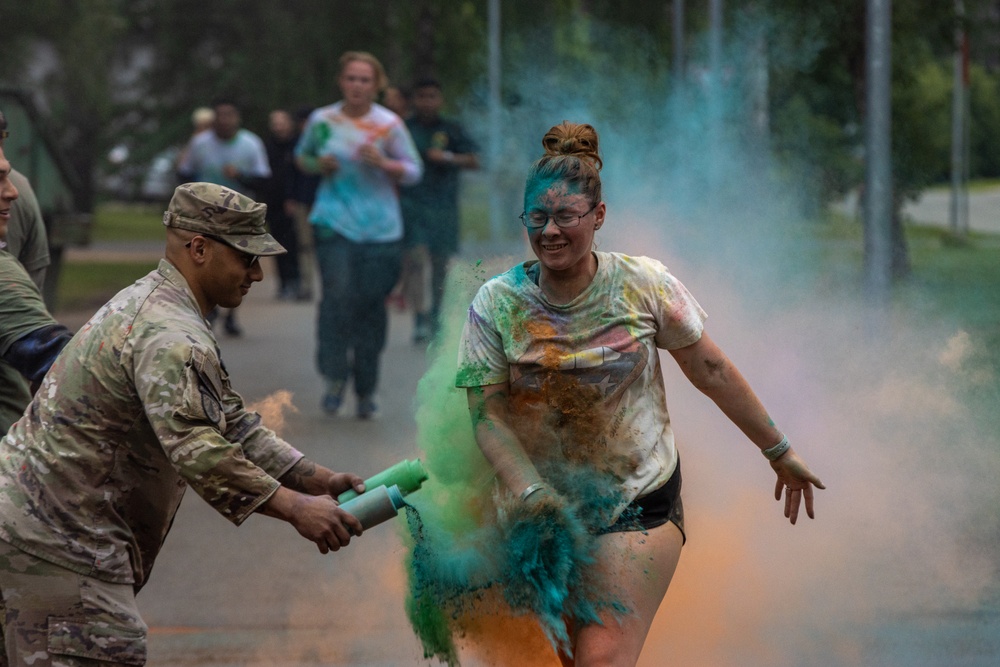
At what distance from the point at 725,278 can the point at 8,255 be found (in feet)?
10.5

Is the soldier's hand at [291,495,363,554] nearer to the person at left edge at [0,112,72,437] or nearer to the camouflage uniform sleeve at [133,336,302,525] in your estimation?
the camouflage uniform sleeve at [133,336,302,525]

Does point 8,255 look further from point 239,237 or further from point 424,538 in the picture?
point 424,538

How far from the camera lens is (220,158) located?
39.8 feet

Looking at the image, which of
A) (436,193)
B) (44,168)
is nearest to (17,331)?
(436,193)

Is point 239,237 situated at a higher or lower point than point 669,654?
higher

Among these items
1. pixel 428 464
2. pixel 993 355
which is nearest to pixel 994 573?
pixel 993 355

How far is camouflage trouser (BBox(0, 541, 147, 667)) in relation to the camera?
126 inches

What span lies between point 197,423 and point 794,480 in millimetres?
1575

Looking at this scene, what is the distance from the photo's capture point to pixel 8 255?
408cm

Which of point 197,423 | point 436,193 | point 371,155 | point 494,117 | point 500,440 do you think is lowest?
point 500,440

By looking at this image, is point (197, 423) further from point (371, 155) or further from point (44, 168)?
point (44, 168)

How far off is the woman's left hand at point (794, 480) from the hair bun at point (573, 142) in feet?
2.99

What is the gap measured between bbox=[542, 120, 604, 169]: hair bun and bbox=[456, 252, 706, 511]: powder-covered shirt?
278 millimetres

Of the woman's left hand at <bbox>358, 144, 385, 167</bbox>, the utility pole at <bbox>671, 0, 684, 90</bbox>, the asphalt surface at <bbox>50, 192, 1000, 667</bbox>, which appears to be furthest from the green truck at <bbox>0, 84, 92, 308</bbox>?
the utility pole at <bbox>671, 0, 684, 90</bbox>
